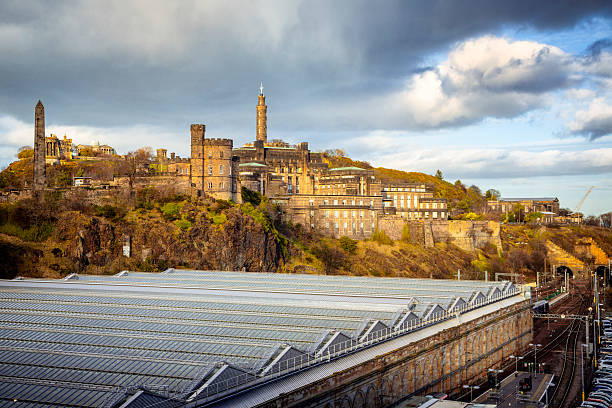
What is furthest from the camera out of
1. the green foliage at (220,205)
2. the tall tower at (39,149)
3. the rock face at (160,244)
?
the green foliage at (220,205)

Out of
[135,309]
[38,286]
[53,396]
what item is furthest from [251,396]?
[38,286]

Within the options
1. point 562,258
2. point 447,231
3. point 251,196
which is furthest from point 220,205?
point 562,258

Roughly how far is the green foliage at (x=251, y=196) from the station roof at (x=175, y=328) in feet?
172

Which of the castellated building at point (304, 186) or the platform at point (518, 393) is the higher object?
the castellated building at point (304, 186)

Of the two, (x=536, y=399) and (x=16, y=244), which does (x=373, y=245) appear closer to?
(x=16, y=244)

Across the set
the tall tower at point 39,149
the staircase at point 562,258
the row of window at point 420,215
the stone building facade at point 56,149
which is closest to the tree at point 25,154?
the stone building facade at point 56,149

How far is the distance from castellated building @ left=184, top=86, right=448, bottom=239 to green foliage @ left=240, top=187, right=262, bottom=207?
4052mm

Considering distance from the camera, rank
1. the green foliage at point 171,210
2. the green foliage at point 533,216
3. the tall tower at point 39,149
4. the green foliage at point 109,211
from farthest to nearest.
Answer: the green foliage at point 533,216
the tall tower at point 39,149
the green foliage at point 171,210
the green foliage at point 109,211

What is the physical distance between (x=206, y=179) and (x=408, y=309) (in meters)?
63.5

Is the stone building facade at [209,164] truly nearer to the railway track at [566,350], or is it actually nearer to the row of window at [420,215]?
the row of window at [420,215]

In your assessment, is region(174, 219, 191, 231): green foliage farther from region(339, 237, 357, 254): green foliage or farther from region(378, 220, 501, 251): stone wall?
region(378, 220, 501, 251): stone wall

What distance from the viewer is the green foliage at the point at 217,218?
9681 centimetres

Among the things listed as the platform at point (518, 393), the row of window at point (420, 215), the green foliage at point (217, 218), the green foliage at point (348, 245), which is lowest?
the platform at point (518, 393)

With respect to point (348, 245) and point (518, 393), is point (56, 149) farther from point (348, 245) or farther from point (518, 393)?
point (518, 393)
